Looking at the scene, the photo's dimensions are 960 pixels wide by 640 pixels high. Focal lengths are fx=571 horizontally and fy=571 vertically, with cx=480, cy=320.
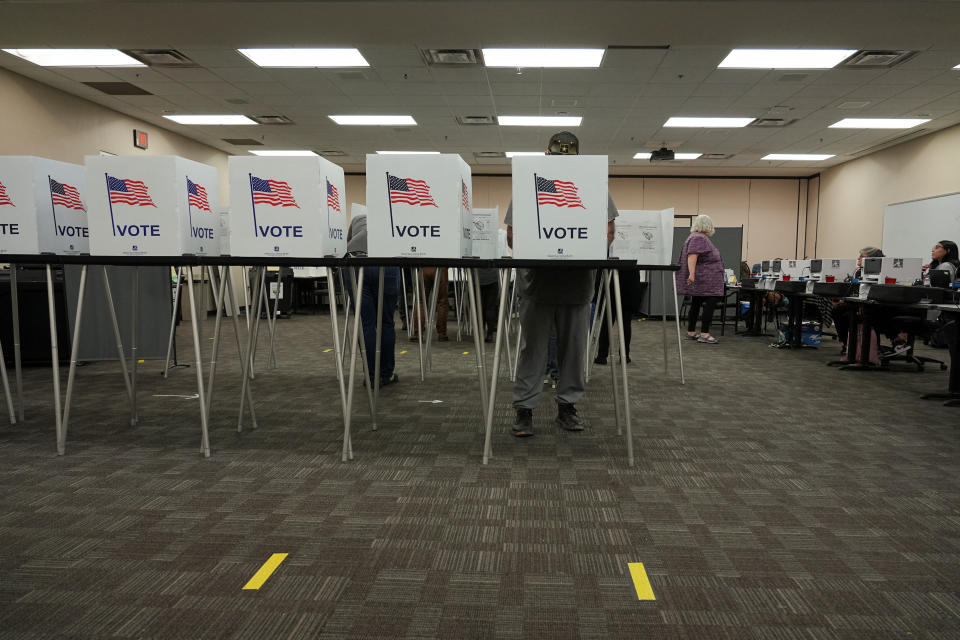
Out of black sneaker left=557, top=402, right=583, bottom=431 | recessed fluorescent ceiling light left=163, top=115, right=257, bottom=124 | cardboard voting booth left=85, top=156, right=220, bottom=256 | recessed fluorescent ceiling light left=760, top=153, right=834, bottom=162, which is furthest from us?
recessed fluorescent ceiling light left=760, top=153, right=834, bottom=162

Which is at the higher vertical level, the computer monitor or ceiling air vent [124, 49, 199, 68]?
ceiling air vent [124, 49, 199, 68]

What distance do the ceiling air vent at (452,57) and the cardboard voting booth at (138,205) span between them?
398cm

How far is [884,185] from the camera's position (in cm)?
983

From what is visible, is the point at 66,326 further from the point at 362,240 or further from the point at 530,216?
the point at 530,216

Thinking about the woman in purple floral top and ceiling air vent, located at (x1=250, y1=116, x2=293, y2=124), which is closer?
the woman in purple floral top

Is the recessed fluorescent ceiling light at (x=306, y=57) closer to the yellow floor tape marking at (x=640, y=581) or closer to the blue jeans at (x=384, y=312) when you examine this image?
the blue jeans at (x=384, y=312)

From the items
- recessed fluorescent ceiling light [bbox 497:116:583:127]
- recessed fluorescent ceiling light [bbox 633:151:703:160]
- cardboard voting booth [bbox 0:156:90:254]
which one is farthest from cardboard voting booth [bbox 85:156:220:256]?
recessed fluorescent ceiling light [bbox 633:151:703:160]

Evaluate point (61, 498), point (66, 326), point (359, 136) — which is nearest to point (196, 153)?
point (359, 136)

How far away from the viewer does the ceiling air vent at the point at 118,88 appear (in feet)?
22.3

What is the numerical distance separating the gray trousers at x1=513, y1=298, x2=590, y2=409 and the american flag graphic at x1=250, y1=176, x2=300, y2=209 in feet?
3.63

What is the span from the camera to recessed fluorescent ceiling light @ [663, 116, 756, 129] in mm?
8125

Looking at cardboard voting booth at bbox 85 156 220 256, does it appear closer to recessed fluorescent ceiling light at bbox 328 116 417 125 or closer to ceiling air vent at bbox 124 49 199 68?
ceiling air vent at bbox 124 49 199 68

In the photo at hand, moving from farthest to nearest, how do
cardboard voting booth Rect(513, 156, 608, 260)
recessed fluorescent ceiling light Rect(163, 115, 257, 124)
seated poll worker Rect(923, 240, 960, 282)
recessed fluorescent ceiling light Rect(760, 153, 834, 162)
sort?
1. recessed fluorescent ceiling light Rect(760, 153, 834, 162)
2. recessed fluorescent ceiling light Rect(163, 115, 257, 124)
3. seated poll worker Rect(923, 240, 960, 282)
4. cardboard voting booth Rect(513, 156, 608, 260)

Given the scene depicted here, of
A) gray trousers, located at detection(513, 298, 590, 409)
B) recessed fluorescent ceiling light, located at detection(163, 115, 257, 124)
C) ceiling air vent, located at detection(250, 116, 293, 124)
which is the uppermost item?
recessed fluorescent ceiling light, located at detection(163, 115, 257, 124)
